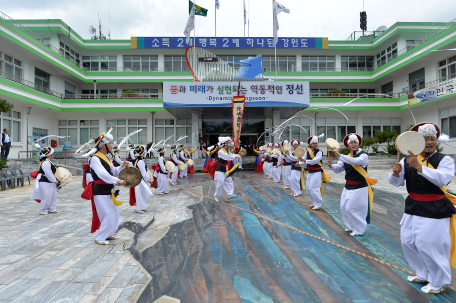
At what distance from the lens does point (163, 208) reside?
24.0 ft

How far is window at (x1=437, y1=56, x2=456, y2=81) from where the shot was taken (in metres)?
19.7

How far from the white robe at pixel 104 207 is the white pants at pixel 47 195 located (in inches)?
123

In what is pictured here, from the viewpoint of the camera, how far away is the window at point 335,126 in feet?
86.0

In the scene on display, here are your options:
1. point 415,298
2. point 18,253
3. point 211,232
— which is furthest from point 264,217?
point 18,253

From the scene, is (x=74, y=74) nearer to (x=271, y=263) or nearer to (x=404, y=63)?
(x=271, y=263)

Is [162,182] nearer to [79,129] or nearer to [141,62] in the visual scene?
[79,129]

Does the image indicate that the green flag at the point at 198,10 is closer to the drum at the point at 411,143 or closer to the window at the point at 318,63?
the window at the point at 318,63

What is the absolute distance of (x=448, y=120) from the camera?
20.1 meters

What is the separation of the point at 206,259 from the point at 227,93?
14990 millimetres

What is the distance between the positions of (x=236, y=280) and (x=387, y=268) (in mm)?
2032

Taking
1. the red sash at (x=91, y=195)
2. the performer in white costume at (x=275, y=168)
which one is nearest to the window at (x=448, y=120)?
the performer in white costume at (x=275, y=168)

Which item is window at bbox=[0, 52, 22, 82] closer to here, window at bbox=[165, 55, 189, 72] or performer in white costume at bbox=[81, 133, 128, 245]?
window at bbox=[165, 55, 189, 72]

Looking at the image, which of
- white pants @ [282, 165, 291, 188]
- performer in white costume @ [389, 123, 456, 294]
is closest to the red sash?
performer in white costume @ [389, 123, 456, 294]

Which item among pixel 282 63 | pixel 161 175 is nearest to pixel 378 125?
pixel 282 63
